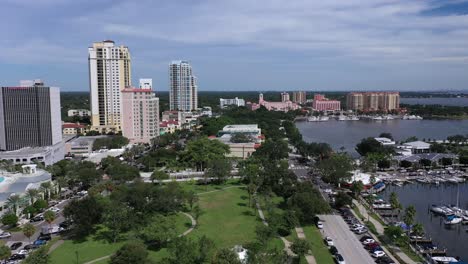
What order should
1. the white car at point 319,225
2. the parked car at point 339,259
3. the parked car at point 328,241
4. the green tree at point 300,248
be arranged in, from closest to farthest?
1. the green tree at point 300,248
2. the parked car at point 339,259
3. the parked car at point 328,241
4. the white car at point 319,225

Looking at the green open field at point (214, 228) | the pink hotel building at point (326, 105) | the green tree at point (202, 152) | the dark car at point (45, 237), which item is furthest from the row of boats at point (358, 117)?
the dark car at point (45, 237)

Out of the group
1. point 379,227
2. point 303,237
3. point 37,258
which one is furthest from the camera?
point 379,227

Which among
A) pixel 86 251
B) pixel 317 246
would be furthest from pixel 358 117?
pixel 86 251

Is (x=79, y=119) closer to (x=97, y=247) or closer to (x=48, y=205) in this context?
(x=48, y=205)

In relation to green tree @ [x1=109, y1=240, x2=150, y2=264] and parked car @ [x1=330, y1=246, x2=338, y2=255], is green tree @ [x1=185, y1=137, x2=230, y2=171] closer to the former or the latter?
parked car @ [x1=330, y1=246, x2=338, y2=255]

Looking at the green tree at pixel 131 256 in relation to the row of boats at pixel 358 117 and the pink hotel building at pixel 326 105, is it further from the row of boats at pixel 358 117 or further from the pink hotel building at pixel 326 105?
the pink hotel building at pixel 326 105

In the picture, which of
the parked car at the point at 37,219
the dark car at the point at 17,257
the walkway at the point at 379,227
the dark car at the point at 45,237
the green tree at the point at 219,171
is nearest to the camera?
the walkway at the point at 379,227

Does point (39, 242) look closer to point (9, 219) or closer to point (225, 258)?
point (9, 219)
